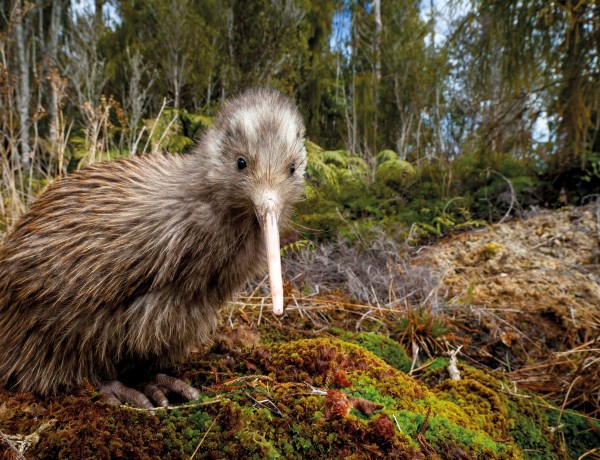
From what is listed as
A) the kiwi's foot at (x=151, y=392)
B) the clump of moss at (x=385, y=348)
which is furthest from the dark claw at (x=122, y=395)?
the clump of moss at (x=385, y=348)

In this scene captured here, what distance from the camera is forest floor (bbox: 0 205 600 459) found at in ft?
3.50

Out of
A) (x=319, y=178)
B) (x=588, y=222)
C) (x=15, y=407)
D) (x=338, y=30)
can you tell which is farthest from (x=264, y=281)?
(x=338, y=30)

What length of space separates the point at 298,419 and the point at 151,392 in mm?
552

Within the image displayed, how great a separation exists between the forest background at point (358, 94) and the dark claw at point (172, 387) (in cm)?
92

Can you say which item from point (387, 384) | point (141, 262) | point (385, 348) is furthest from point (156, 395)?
point (385, 348)

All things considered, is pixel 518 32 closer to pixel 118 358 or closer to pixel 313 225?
pixel 313 225

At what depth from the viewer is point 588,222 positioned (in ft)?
10.9

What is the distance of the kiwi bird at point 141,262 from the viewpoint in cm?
137

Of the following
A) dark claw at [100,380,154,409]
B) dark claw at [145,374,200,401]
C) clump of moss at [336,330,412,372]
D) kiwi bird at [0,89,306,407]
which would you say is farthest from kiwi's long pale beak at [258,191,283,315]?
clump of moss at [336,330,412,372]

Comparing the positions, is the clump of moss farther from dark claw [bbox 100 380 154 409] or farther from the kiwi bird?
dark claw [bbox 100 380 154 409]

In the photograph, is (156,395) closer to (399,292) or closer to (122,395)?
(122,395)

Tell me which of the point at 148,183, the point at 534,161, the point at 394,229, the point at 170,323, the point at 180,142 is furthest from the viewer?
the point at 180,142

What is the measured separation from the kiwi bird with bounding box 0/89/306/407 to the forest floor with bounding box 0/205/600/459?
0.47ft

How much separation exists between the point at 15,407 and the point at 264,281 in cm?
153
